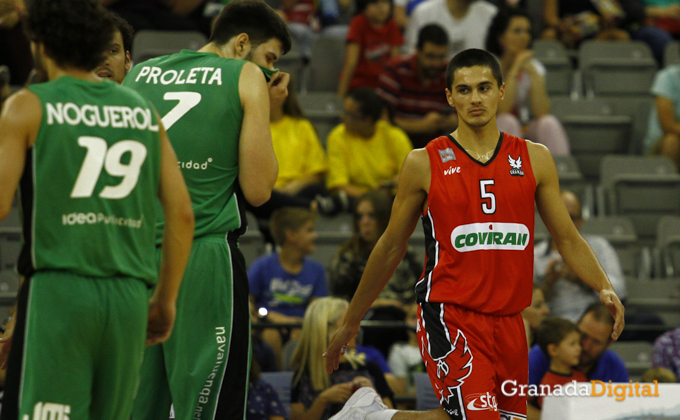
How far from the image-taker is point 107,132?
9.54 ft

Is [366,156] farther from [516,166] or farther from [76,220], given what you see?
[76,220]

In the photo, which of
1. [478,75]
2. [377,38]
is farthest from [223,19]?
[377,38]

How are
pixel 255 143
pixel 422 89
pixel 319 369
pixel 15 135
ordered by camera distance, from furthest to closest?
1. pixel 422 89
2. pixel 319 369
3. pixel 255 143
4. pixel 15 135

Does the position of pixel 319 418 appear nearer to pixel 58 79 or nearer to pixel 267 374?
pixel 267 374

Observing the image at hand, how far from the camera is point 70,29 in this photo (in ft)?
9.46

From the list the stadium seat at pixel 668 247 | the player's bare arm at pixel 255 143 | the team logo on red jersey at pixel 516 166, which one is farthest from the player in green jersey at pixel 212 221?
the stadium seat at pixel 668 247

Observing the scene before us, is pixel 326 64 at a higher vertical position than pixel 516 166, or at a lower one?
lower

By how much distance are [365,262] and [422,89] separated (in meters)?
2.97

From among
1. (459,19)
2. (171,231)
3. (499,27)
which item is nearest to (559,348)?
(171,231)

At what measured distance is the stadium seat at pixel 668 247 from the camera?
903 centimetres

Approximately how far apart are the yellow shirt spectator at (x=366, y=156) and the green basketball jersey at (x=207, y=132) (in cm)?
554

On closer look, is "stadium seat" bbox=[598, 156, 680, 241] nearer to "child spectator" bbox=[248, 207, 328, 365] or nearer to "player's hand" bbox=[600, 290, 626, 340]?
"child spectator" bbox=[248, 207, 328, 365]

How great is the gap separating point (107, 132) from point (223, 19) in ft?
4.52

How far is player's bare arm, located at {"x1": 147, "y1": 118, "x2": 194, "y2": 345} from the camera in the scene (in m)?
3.11
